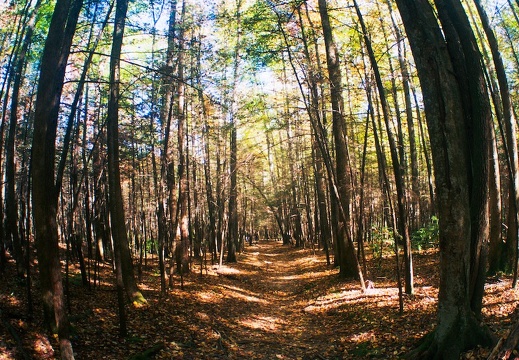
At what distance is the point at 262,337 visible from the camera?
809 centimetres

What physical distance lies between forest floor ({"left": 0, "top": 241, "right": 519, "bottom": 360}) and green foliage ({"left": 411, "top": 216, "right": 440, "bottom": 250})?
72.2 inches

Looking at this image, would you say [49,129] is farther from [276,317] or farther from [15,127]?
[276,317]

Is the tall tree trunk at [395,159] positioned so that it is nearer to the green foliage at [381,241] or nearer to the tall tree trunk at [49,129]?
the green foliage at [381,241]

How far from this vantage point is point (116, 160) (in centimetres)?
785

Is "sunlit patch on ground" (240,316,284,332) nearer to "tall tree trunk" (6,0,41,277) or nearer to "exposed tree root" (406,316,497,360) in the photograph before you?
"exposed tree root" (406,316,497,360)

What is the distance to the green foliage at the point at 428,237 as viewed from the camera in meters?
14.1

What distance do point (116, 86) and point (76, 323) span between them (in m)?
Result: 5.07

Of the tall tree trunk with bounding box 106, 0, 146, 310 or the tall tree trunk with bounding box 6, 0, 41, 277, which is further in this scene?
the tall tree trunk with bounding box 6, 0, 41, 277

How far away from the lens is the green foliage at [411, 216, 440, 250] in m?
14.1

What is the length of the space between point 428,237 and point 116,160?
43.3ft

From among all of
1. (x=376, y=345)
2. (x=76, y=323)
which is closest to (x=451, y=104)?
(x=376, y=345)

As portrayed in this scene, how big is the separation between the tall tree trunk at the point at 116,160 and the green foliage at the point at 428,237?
11.2 meters

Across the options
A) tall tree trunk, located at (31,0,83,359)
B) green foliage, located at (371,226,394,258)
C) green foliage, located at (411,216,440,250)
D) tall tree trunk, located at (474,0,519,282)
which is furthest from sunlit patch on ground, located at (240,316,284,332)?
green foliage, located at (411,216,440,250)

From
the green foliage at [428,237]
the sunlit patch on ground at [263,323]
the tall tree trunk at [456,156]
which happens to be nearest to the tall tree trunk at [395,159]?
the tall tree trunk at [456,156]
